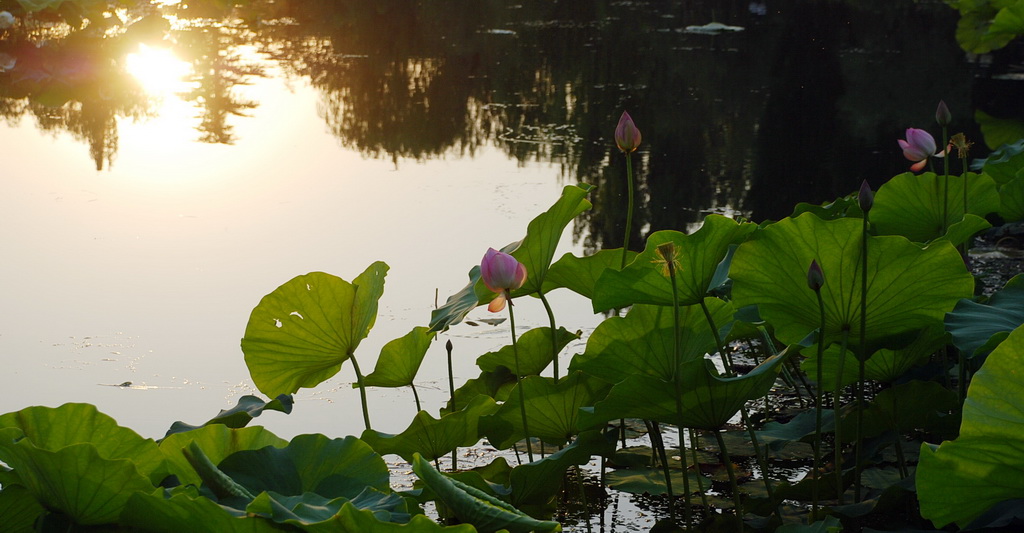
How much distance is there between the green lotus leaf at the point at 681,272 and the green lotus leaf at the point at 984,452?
411 mm

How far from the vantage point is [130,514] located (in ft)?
2.92

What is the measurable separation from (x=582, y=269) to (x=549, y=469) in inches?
15.9

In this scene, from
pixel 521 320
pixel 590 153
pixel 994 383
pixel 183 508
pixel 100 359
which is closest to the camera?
pixel 183 508

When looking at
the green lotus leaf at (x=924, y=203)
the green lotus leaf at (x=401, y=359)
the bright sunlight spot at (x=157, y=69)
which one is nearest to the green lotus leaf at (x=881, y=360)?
the green lotus leaf at (x=924, y=203)

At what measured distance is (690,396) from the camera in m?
1.38

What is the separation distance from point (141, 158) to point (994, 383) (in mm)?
3790

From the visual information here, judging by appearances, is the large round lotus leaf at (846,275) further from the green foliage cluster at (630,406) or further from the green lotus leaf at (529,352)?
the green lotus leaf at (529,352)

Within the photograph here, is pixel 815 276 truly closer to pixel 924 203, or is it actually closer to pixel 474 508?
pixel 474 508

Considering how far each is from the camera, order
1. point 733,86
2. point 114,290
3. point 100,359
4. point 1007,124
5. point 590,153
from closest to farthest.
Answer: point 100,359
point 114,290
point 590,153
point 1007,124
point 733,86

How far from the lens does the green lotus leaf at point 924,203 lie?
6.56 feet

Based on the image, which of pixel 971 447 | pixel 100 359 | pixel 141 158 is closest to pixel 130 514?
pixel 971 447

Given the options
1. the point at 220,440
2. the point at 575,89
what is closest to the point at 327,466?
the point at 220,440

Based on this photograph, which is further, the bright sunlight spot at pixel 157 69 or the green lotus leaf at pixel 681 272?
the bright sunlight spot at pixel 157 69

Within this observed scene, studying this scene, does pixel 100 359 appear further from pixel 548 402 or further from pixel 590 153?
pixel 590 153
